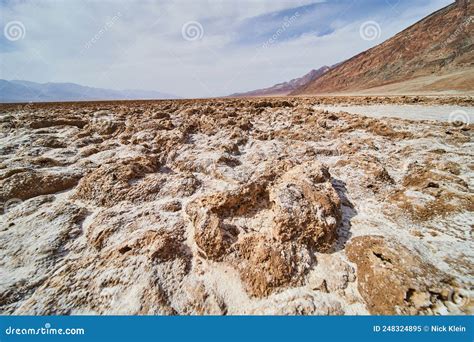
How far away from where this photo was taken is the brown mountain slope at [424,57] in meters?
37.3

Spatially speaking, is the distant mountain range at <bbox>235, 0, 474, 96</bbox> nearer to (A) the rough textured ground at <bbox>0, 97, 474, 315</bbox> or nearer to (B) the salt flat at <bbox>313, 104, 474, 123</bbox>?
(B) the salt flat at <bbox>313, 104, 474, 123</bbox>

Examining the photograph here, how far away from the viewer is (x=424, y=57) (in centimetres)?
4791

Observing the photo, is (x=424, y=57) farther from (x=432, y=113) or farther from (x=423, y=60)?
(x=432, y=113)

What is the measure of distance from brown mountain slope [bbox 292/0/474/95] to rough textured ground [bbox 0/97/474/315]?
105ft

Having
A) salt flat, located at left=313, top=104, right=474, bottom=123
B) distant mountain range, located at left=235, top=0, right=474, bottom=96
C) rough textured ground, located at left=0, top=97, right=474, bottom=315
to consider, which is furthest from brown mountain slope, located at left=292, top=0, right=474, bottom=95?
rough textured ground, located at left=0, top=97, right=474, bottom=315

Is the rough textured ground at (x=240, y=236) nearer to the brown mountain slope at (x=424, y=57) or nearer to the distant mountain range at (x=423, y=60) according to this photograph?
the distant mountain range at (x=423, y=60)

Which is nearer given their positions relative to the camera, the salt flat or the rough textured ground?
the rough textured ground

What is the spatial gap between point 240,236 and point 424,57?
65450 millimetres

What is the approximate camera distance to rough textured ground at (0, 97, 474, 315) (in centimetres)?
249

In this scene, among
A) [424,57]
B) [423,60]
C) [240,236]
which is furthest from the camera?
[424,57]

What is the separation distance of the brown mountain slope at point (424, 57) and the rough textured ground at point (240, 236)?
3207 cm

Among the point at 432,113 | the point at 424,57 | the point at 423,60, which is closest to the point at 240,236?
the point at 432,113

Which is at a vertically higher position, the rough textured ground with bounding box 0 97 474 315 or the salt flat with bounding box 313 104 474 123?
the rough textured ground with bounding box 0 97 474 315

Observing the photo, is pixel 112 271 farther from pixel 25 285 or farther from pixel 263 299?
pixel 263 299
